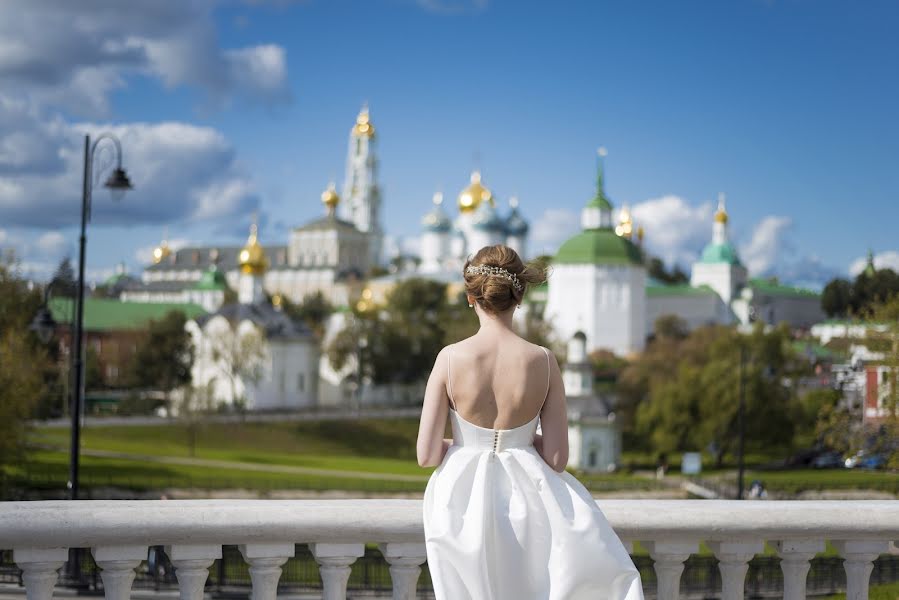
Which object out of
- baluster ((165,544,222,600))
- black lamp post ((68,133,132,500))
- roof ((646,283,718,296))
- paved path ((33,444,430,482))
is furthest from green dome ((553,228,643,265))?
baluster ((165,544,222,600))

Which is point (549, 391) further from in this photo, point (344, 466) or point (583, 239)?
point (583, 239)

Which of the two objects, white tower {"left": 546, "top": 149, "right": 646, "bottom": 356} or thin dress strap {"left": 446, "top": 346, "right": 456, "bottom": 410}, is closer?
thin dress strap {"left": 446, "top": 346, "right": 456, "bottom": 410}

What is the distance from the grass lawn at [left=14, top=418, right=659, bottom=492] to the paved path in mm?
437

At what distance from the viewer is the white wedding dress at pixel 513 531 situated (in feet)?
16.9

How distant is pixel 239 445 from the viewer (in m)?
60.6

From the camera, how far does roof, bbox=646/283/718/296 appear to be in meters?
120

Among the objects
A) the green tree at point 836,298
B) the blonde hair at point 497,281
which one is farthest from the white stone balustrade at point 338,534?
the green tree at point 836,298

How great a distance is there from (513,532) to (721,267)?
427ft

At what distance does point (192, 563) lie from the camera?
17.6ft

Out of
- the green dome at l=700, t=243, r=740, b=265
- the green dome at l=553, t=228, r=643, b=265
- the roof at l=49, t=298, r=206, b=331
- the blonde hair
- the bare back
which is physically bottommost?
the bare back

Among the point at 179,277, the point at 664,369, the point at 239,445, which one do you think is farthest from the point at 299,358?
the point at 179,277

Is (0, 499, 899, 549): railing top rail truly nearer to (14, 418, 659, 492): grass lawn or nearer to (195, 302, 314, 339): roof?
(14, 418, 659, 492): grass lawn

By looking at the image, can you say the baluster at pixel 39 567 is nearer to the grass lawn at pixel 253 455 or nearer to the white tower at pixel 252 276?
the grass lawn at pixel 253 455

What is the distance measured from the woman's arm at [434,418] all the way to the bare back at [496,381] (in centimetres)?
4
